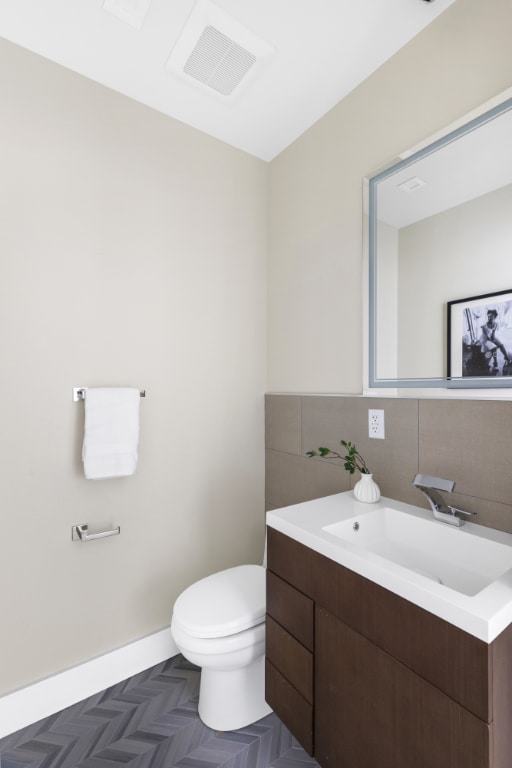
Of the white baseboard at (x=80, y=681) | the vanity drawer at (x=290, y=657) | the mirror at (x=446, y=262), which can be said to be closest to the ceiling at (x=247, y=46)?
the mirror at (x=446, y=262)

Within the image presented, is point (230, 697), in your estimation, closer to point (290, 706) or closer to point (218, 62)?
point (290, 706)

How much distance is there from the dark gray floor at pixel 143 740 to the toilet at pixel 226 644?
64 mm

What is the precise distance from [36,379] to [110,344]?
32 centimetres

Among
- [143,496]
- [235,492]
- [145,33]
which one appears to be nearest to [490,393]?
[235,492]

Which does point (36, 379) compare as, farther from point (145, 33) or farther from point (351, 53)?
point (351, 53)

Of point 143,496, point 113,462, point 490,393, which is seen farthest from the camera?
point 143,496

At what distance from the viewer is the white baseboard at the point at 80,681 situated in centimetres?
141

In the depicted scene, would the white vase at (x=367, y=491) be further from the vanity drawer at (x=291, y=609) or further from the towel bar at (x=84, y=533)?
the towel bar at (x=84, y=533)

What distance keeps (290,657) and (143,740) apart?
0.71 metres

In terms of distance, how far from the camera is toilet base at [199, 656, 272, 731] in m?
1.38

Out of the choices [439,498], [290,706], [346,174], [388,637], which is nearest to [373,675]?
[388,637]

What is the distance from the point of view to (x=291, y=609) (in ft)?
3.79

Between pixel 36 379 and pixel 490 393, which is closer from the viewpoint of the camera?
pixel 490 393

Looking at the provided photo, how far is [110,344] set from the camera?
164 centimetres
